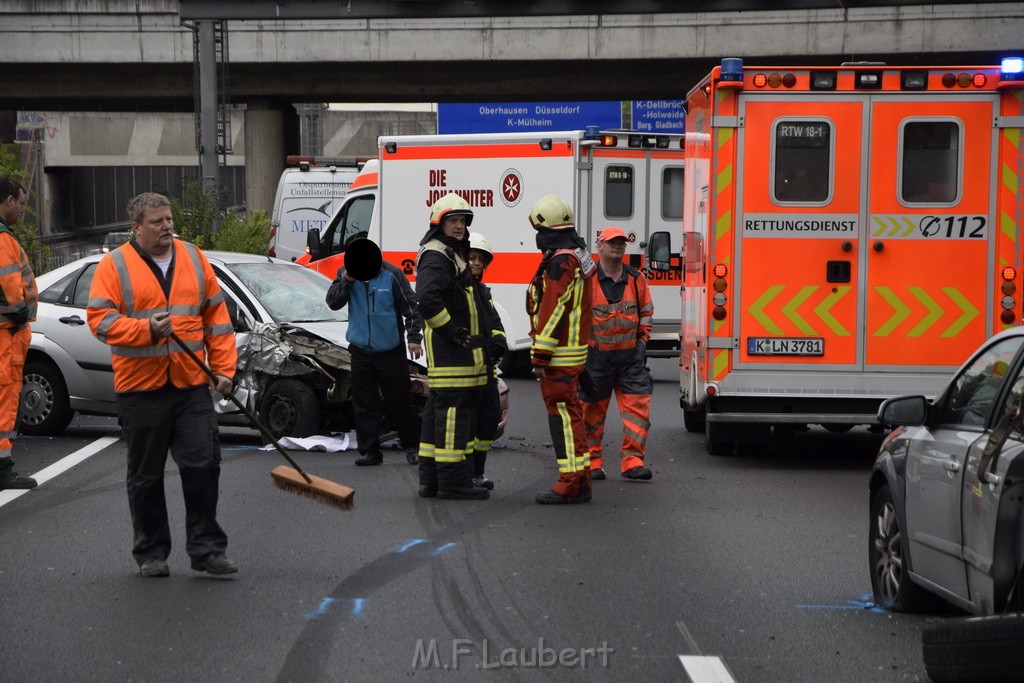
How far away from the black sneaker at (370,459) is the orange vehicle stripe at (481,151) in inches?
315

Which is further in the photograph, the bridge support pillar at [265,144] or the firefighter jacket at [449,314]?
the bridge support pillar at [265,144]

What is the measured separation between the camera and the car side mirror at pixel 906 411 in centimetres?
584

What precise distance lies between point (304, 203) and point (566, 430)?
1879 cm

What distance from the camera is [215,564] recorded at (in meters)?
6.94

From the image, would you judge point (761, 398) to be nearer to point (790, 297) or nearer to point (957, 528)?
point (790, 297)

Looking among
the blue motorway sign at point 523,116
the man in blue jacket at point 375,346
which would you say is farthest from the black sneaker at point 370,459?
the blue motorway sign at point 523,116

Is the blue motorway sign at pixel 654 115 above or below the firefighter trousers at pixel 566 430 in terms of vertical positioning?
above

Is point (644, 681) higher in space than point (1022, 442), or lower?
lower

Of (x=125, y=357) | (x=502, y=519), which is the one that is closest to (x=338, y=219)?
(x=502, y=519)

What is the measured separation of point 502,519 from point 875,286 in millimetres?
3900

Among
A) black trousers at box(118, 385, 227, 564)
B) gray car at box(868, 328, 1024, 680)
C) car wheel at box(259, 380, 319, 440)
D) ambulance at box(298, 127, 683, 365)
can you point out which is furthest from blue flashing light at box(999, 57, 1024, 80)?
ambulance at box(298, 127, 683, 365)

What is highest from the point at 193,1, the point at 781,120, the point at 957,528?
the point at 193,1

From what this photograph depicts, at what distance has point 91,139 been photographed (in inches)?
2542

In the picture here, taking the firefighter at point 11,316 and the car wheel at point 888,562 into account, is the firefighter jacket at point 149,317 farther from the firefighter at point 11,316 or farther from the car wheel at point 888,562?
the car wheel at point 888,562
